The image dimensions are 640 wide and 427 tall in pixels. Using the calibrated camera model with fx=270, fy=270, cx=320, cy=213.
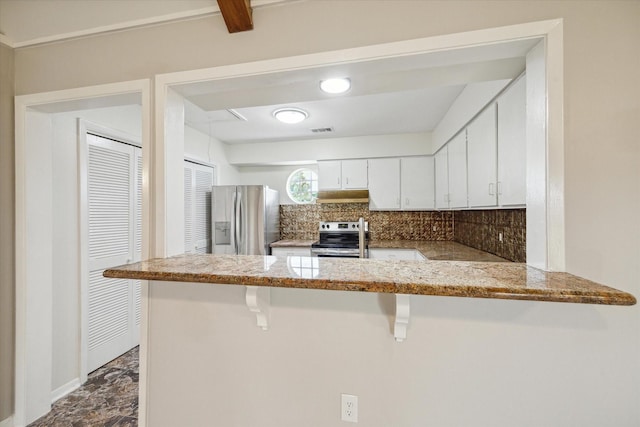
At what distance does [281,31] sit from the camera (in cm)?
132

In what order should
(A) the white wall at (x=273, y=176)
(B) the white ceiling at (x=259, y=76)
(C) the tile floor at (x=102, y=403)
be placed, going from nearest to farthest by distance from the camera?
(B) the white ceiling at (x=259, y=76) < (C) the tile floor at (x=102, y=403) < (A) the white wall at (x=273, y=176)

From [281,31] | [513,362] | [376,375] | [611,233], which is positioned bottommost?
[376,375]

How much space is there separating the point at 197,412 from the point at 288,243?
275cm

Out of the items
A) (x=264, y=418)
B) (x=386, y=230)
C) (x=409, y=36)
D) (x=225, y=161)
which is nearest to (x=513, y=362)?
(x=264, y=418)

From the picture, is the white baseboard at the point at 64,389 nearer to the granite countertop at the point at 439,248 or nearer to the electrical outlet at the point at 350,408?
the electrical outlet at the point at 350,408

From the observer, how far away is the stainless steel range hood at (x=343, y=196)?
4051mm

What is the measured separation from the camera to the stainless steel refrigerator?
147 inches

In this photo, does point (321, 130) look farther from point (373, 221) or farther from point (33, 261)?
point (33, 261)

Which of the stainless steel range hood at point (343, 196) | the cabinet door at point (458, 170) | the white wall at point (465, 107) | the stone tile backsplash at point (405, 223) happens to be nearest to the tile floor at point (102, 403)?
the stone tile backsplash at point (405, 223)

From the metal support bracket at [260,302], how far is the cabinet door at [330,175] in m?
2.96

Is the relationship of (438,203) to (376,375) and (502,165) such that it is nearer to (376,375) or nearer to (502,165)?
(502,165)

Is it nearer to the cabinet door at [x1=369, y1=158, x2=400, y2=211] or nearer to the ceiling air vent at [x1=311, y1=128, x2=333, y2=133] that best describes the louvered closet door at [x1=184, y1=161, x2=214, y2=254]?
the ceiling air vent at [x1=311, y1=128, x2=333, y2=133]

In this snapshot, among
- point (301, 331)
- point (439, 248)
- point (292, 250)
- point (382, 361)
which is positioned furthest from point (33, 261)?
point (439, 248)

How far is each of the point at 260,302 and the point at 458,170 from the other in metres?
2.40
